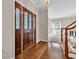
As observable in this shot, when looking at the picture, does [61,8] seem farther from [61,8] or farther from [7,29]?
[7,29]

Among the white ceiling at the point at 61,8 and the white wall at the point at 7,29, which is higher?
the white ceiling at the point at 61,8

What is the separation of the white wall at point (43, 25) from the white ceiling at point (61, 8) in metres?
0.45

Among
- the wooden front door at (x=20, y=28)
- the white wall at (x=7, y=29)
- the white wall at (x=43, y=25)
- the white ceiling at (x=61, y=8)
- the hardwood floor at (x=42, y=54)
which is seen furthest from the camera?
the white wall at (x=43, y=25)

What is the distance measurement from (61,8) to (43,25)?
6.27 feet

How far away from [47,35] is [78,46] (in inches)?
286

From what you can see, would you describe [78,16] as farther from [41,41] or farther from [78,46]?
[41,41]

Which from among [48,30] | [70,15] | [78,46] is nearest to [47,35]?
[48,30]

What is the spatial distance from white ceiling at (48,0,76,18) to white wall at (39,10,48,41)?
45cm

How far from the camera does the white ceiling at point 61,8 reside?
7887 mm

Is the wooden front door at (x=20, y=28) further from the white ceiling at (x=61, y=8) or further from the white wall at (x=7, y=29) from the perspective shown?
the white ceiling at (x=61, y=8)

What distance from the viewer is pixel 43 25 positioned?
8641mm

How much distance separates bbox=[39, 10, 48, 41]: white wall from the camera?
28.1ft

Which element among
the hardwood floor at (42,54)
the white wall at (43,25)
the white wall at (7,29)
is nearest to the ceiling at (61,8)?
the white wall at (43,25)

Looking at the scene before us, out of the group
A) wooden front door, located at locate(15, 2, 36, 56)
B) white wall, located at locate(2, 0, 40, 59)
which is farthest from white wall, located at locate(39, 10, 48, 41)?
white wall, located at locate(2, 0, 40, 59)
